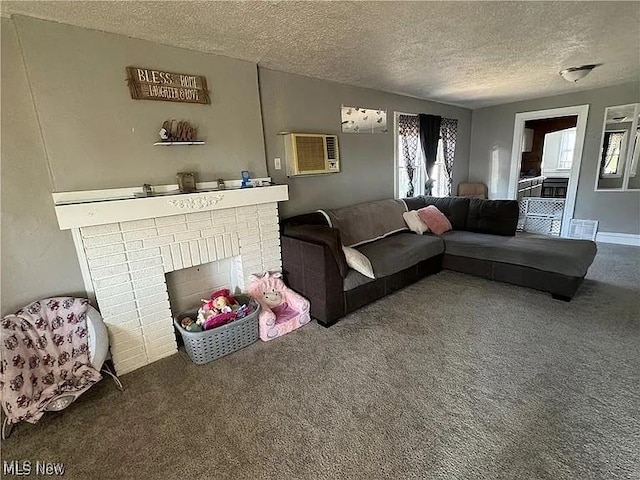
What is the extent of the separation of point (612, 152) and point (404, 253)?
3.85 metres

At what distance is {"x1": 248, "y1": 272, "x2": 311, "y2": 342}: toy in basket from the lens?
2.49 m

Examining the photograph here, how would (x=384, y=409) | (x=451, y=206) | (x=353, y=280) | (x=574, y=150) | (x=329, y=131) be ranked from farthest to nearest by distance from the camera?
(x=574, y=150)
(x=451, y=206)
(x=329, y=131)
(x=353, y=280)
(x=384, y=409)

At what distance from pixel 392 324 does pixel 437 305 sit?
0.57m

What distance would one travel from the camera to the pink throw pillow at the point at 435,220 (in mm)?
3873

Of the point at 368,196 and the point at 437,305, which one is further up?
the point at 368,196

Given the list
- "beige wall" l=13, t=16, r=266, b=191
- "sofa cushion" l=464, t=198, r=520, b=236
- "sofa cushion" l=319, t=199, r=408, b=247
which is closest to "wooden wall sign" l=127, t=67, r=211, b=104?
"beige wall" l=13, t=16, r=266, b=191

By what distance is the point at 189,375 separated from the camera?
2086mm

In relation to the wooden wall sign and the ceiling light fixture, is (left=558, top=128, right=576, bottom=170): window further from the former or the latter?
the wooden wall sign

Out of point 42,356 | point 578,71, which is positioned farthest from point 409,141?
point 42,356

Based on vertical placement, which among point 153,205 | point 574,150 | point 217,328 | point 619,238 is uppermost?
point 574,150

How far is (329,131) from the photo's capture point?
344cm

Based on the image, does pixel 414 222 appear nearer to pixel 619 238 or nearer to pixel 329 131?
pixel 329 131

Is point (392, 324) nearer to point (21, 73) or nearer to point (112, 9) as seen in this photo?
point (112, 9)

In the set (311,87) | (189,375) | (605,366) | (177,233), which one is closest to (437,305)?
(605,366)
